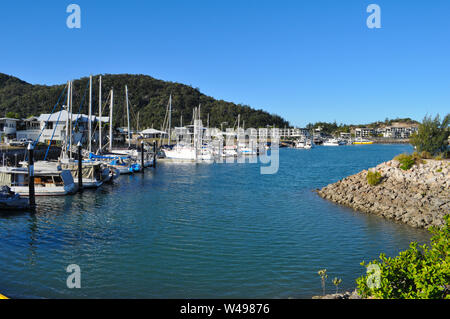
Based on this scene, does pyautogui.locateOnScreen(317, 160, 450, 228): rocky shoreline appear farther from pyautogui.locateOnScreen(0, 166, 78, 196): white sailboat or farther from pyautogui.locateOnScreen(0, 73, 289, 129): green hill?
pyautogui.locateOnScreen(0, 73, 289, 129): green hill

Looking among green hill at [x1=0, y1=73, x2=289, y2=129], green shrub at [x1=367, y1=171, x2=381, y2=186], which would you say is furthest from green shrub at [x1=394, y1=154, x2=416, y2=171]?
green hill at [x1=0, y1=73, x2=289, y2=129]

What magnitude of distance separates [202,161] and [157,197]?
4006cm

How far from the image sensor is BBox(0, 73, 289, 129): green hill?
134 meters

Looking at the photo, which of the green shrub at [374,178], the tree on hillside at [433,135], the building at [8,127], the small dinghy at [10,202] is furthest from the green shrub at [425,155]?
the building at [8,127]

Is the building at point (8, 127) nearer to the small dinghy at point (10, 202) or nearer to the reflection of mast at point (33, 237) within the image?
the small dinghy at point (10, 202)

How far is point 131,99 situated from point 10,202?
15690 cm

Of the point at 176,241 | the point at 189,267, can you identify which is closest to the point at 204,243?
the point at 176,241

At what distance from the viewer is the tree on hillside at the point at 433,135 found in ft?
121

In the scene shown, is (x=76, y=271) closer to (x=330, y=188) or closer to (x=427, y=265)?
(x=427, y=265)

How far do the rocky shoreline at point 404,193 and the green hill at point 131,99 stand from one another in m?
94.2

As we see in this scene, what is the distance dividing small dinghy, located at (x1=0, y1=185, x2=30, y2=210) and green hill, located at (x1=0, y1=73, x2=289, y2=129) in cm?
8810

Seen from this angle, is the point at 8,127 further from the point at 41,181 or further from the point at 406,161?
the point at 406,161

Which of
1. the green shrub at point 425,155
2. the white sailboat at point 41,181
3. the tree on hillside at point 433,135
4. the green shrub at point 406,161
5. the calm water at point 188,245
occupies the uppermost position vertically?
the tree on hillside at point 433,135
